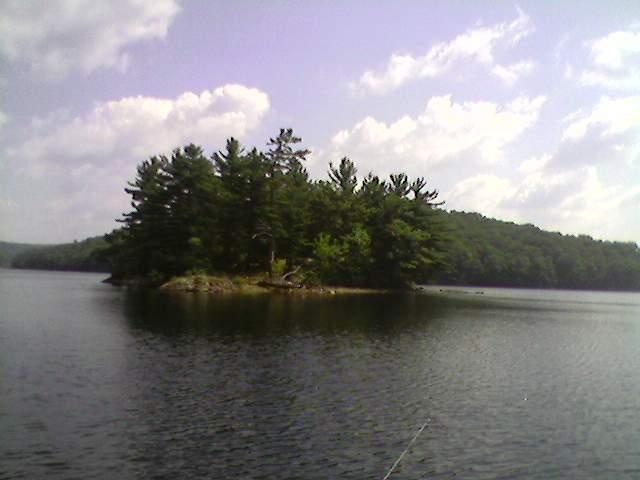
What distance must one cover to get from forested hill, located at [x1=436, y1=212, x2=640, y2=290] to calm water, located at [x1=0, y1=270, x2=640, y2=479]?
11669cm

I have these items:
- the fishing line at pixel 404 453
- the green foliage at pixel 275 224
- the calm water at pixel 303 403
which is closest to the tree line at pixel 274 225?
the green foliage at pixel 275 224

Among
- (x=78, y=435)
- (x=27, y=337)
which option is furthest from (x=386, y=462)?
(x=27, y=337)

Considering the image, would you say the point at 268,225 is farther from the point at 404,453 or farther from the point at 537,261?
the point at 537,261

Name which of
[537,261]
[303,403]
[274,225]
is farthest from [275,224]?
[537,261]

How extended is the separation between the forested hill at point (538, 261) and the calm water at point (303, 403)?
117 m

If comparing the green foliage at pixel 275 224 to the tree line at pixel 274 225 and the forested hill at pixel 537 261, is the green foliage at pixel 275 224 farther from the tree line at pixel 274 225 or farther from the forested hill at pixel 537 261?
the forested hill at pixel 537 261

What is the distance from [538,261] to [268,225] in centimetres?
10291

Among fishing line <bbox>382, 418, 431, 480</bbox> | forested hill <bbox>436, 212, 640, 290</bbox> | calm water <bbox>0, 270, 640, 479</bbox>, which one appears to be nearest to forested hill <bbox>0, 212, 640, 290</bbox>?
forested hill <bbox>436, 212, 640, 290</bbox>

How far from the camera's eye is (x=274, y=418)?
17.4 meters

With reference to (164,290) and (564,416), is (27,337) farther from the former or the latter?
(164,290)

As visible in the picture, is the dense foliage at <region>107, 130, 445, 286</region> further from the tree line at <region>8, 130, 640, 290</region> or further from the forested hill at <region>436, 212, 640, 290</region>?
the forested hill at <region>436, 212, 640, 290</region>

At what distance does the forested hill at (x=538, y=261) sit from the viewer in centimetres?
15238

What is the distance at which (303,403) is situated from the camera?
19.2 m

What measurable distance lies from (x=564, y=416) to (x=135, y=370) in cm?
1704
